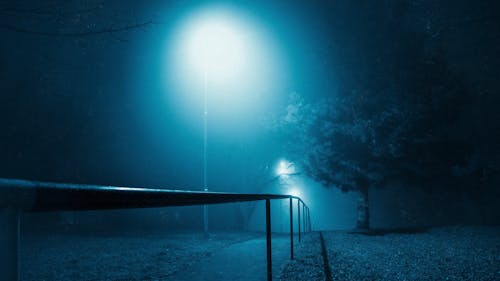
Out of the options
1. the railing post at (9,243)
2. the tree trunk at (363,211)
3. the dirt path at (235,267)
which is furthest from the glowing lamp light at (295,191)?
the railing post at (9,243)

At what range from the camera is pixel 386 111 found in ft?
56.9

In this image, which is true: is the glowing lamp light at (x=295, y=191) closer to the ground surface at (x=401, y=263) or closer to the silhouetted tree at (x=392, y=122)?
the silhouetted tree at (x=392, y=122)

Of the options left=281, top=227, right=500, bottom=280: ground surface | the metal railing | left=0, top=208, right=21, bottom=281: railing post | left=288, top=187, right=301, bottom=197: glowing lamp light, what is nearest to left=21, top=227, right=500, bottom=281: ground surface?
left=281, top=227, right=500, bottom=280: ground surface

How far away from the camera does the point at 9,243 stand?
631 mm

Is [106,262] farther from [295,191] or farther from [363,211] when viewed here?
[295,191]

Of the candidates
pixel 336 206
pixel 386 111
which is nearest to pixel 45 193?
pixel 386 111

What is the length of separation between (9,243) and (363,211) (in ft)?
66.5

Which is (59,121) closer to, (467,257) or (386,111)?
(386,111)

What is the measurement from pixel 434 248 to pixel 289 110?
11.2 m

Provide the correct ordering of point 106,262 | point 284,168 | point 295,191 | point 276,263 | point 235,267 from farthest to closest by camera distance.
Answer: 1. point 295,191
2. point 284,168
3. point 106,262
4. point 276,263
5. point 235,267

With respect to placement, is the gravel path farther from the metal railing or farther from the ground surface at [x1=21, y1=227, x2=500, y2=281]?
the metal railing

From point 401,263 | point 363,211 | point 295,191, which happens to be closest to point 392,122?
point 363,211

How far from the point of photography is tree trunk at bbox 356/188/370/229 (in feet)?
63.5

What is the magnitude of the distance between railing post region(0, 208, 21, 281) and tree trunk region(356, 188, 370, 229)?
19774 millimetres
